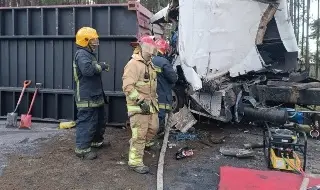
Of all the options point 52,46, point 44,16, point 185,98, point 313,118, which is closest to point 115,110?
point 185,98

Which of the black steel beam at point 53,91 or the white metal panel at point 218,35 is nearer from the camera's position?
the white metal panel at point 218,35

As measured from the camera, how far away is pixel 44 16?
657 cm

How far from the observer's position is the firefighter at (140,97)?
4047mm

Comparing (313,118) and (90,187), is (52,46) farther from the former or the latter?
(313,118)

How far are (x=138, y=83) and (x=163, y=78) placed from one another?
1045 mm

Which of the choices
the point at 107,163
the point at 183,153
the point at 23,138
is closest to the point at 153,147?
the point at 183,153

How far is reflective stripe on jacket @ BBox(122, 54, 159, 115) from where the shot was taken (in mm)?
4039

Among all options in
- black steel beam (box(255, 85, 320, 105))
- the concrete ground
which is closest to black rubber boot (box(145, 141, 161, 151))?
the concrete ground

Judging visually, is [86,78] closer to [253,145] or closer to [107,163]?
[107,163]

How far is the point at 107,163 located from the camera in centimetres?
440

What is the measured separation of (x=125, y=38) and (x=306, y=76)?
3259 mm

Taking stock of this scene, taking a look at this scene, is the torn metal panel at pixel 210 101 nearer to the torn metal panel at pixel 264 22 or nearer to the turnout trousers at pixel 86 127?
the torn metal panel at pixel 264 22

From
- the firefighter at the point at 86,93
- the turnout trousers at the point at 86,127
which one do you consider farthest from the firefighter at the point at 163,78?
the turnout trousers at the point at 86,127

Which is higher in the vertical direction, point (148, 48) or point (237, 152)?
point (148, 48)
